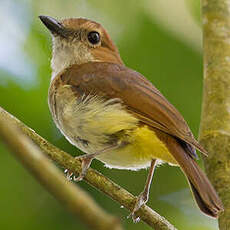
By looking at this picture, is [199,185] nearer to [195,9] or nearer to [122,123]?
[122,123]

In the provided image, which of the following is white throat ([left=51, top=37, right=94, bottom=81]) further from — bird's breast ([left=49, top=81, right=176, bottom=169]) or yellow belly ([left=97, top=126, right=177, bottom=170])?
yellow belly ([left=97, top=126, right=177, bottom=170])

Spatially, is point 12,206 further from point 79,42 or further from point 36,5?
point 36,5

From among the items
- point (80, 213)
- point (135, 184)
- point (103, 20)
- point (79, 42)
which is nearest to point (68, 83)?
point (79, 42)

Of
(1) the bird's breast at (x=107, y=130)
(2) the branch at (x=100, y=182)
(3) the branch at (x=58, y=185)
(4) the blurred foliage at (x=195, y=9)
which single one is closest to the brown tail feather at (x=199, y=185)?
(1) the bird's breast at (x=107, y=130)

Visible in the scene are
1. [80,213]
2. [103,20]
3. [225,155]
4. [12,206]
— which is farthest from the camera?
[103,20]

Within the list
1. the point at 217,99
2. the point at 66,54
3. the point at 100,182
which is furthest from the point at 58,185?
the point at 66,54

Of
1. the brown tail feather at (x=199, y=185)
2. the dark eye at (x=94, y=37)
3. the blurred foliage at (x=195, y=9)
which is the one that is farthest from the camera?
the blurred foliage at (x=195, y=9)

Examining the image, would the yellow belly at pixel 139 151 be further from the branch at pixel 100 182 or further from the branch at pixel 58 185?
the branch at pixel 58 185
